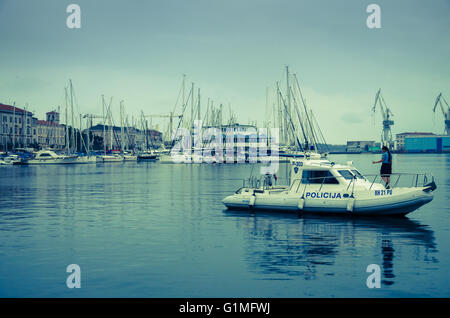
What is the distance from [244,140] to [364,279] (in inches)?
5422

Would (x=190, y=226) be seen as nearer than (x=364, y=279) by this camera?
No

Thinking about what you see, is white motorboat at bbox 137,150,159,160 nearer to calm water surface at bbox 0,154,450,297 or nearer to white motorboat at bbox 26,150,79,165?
white motorboat at bbox 26,150,79,165

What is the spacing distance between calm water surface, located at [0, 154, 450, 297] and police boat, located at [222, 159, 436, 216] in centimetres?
67

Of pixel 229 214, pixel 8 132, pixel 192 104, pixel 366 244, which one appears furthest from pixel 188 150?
pixel 366 244

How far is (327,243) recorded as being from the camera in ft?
69.3

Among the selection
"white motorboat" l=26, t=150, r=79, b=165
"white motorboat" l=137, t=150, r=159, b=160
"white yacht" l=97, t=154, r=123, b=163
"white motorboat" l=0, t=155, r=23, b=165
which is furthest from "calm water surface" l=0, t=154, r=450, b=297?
"white motorboat" l=137, t=150, r=159, b=160

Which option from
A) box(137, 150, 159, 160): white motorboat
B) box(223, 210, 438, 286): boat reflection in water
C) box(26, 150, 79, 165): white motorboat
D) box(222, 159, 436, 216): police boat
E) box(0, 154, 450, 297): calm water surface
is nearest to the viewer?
box(0, 154, 450, 297): calm water surface

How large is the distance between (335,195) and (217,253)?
1044 centimetres

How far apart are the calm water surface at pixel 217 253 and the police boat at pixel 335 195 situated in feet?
2.21

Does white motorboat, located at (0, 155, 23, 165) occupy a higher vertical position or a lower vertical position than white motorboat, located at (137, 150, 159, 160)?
lower

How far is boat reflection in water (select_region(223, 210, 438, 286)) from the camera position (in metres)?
16.9
